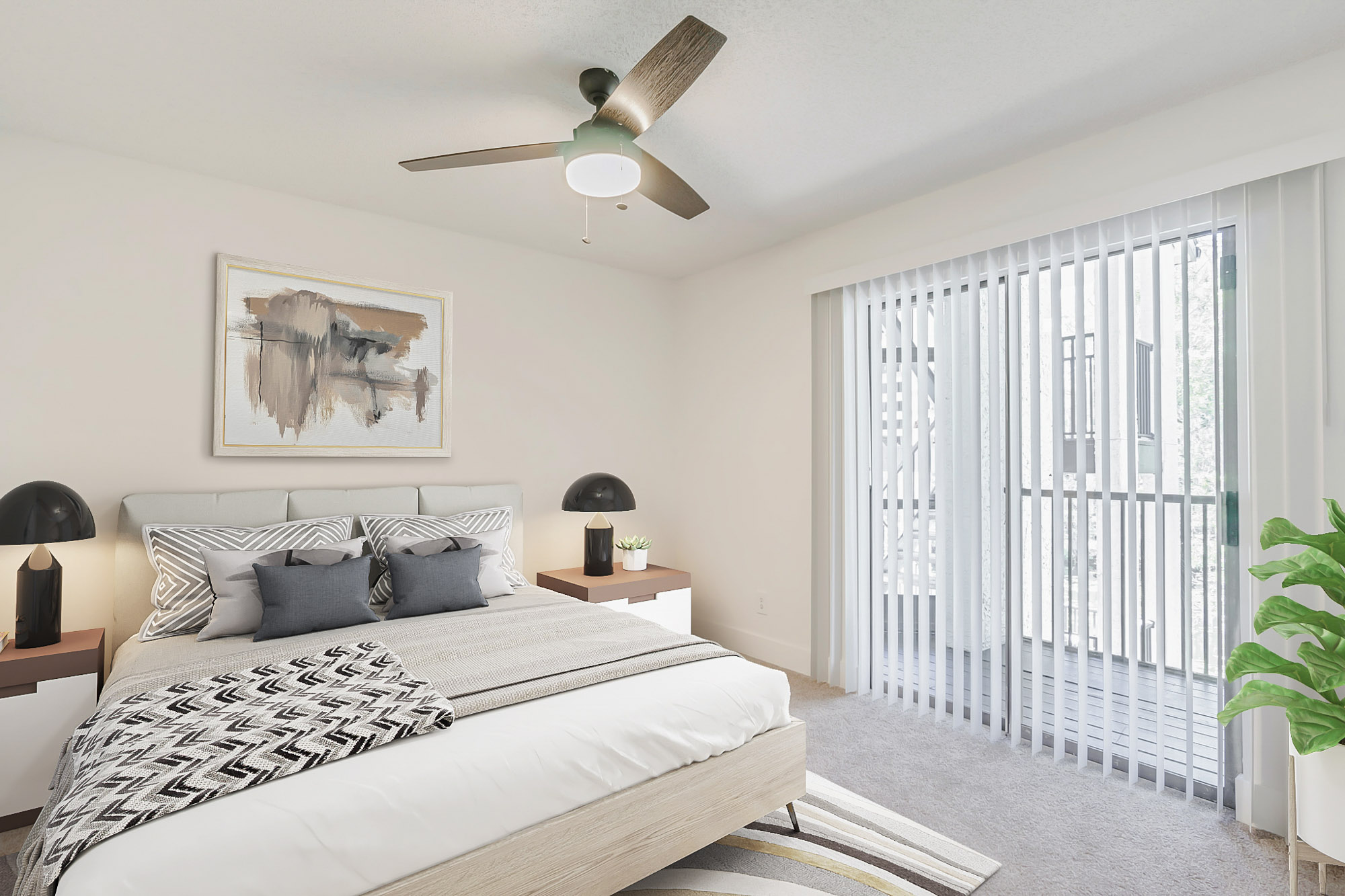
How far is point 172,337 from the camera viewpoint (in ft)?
10.1

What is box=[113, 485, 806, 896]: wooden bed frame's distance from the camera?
155cm

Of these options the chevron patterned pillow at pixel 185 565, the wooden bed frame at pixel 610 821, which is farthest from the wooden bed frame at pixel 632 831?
the chevron patterned pillow at pixel 185 565

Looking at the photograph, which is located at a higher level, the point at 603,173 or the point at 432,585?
the point at 603,173

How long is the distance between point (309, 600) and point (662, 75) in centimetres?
227

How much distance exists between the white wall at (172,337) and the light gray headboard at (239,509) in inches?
4.1

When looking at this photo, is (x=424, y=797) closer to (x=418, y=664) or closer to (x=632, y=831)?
(x=632, y=831)

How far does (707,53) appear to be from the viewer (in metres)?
1.79

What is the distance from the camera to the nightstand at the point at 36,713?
229cm

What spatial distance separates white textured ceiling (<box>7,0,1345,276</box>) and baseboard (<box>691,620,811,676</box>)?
263 centimetres

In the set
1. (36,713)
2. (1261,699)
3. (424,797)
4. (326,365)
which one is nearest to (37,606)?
(36,713)

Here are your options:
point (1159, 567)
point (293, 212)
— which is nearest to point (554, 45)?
point (293, 212)

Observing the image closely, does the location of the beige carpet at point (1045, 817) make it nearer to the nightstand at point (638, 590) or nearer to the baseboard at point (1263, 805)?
the baseboard at point (1263, 805)

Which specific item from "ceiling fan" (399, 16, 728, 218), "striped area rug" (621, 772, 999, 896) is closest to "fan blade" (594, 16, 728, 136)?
"ceiling fan" (399, 16, 728, 218)

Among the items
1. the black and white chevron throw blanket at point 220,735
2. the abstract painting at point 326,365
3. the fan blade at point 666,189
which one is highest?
the fan blade at point 666,189
